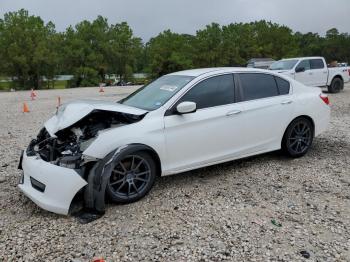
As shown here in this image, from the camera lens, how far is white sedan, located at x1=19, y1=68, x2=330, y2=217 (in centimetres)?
426

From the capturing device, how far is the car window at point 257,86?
565 cm

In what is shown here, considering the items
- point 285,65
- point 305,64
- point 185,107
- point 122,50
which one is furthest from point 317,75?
point 122,50

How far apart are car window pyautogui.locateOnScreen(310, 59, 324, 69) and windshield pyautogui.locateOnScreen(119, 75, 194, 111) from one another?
12.8 meters

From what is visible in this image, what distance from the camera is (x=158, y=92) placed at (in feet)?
17.8

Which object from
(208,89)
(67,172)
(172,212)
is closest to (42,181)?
(67,172)

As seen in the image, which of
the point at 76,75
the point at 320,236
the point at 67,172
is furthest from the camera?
the point at 76,75

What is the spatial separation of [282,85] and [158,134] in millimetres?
2499

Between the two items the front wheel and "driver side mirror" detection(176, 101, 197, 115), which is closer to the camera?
"driver side mirror" detection(176, 101, 197, 115)

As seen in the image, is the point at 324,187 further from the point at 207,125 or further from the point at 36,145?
the point at 36,145

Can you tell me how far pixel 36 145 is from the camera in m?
4.96

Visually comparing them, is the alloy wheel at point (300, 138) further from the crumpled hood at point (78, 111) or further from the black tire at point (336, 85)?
the black tire at point (336, 85)

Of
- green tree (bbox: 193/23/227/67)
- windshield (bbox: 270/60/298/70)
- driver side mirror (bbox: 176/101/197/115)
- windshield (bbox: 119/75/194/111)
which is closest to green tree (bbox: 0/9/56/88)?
green tree (bbox: 193/23/227/67)

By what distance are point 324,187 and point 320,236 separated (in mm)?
1435

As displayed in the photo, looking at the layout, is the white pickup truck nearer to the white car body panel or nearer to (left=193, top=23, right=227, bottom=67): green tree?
the white car body panel
